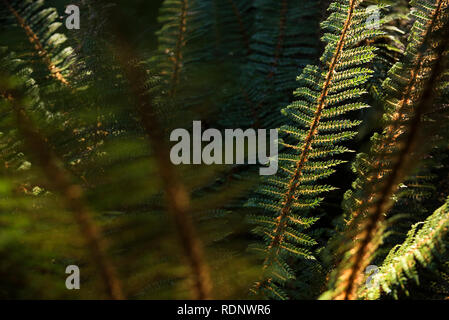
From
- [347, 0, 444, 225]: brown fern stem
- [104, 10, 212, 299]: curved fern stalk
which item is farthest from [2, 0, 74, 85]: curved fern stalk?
[347, 0, 444, 225]: brown fern stem

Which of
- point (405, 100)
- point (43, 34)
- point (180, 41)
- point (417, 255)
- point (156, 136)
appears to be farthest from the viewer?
point (180, 41)

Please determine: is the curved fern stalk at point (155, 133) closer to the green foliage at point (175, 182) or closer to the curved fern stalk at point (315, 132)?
the green foliage at point (175, 182)

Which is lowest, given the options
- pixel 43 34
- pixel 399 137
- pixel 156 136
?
pixel 156 136

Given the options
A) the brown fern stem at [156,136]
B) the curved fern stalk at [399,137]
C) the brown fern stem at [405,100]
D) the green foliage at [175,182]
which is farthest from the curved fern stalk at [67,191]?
the brown fern stem at [405,100]

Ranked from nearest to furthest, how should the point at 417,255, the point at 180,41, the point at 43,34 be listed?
the point at 417,255 < the point at 43,34 < the point at 180,41

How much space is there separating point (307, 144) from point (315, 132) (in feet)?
0.09

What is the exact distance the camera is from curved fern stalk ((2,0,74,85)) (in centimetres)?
95

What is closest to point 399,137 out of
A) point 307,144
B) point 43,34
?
point 307,144

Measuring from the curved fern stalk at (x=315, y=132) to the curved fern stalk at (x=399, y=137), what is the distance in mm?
73

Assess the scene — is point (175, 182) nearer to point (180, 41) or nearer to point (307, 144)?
point (307, 144)

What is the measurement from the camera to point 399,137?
729 millimetres

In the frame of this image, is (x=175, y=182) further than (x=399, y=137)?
No

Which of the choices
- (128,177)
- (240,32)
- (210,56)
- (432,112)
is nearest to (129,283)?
(128,177)
